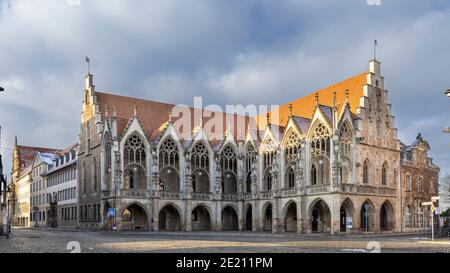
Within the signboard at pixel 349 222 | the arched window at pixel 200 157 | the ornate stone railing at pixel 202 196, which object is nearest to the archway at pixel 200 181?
the arched window at pixel 200 157

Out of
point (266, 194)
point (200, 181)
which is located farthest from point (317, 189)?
point (200, 181)

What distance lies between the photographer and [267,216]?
2361 inches

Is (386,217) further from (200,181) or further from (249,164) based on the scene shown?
(200,181)

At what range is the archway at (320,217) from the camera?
175 feet

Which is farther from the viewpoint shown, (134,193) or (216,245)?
(134,193)

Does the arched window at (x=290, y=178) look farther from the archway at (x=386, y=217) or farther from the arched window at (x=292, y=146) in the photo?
the archway at (x=386, y=217)

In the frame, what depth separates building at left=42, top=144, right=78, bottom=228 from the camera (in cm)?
6972

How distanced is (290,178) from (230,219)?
1214 cm

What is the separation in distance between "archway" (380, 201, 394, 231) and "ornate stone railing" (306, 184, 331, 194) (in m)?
7.89

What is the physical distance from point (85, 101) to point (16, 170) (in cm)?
5297

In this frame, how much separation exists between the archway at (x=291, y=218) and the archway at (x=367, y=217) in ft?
24.3

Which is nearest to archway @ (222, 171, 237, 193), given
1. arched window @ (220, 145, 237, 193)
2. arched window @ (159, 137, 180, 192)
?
arched window @ (220, 145, 237, 193)

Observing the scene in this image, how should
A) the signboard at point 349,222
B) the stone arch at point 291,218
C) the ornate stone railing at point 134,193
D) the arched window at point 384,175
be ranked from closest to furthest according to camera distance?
1. the signboard at point 349,222
2. the arched window at point 384,175
3. the ornate stone railing at point 134,193
4. the stone arch at point 291,218
